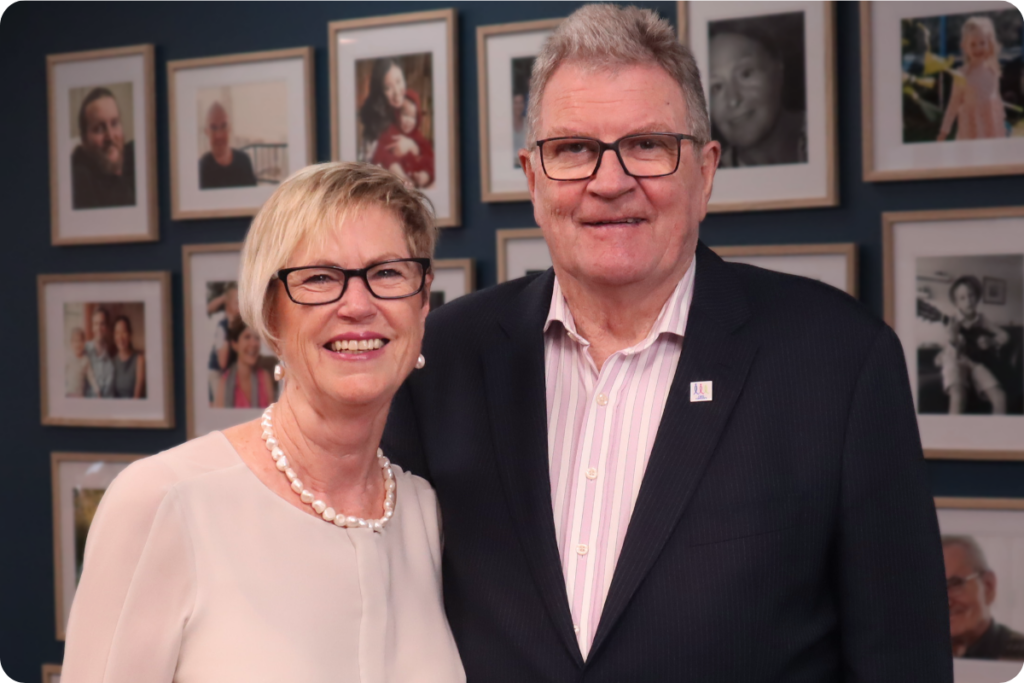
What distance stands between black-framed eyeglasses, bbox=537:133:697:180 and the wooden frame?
1368mm

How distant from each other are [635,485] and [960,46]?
69.4 inches

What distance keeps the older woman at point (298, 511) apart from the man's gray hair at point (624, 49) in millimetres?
383

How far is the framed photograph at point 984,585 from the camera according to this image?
9.13 ft

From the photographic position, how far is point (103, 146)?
3721 millimetres

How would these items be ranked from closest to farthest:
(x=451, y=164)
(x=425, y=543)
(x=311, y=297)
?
(x=311, y=297)
(x=425, y=543)
(x=451, y=164)

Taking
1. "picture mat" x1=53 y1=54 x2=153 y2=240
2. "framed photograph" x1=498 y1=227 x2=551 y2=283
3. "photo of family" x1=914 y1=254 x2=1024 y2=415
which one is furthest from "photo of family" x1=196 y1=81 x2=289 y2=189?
"photo of family" x1=914 y1=254 x2=1024 y2=415

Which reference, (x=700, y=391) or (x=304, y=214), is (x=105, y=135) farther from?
(x=700, y=391)

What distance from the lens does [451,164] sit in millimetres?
3244

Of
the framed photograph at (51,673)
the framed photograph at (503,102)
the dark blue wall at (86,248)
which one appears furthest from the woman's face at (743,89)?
the framed photograph at (51,673)

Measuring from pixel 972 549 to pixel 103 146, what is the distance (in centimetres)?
318

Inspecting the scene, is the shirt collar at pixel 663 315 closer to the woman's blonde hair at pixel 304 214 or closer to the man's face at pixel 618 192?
the man's face at pixel 618 192

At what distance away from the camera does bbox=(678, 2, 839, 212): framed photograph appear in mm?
2863

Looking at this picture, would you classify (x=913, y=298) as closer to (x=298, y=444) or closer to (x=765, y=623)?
(x=765, y=623)

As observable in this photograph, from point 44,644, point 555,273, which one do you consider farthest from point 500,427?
point 44,644
